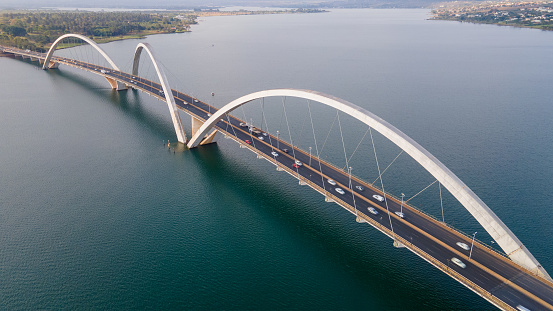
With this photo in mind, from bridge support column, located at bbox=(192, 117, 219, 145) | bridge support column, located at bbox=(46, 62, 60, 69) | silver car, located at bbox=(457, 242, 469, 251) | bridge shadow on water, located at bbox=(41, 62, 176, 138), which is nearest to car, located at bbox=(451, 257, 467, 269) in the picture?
silver car, located at bbox=(457, 242, 469, 251)

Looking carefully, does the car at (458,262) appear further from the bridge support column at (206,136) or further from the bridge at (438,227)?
the bridge support column at (206,136)

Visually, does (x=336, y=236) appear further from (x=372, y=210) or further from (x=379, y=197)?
(x=379, y=197)

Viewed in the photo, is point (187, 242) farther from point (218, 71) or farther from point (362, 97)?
point (218, 71)

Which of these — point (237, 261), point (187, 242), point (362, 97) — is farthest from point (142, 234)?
point (362, 97)

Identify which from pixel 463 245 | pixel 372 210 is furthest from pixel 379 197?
pixel 463 245

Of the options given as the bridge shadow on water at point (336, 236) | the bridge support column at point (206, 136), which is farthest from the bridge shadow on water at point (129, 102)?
the bridge shadow on water at point (336, 236)

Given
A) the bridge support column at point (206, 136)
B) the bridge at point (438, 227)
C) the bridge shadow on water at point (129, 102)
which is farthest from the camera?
the bridge shadow on water at point (129, 102)

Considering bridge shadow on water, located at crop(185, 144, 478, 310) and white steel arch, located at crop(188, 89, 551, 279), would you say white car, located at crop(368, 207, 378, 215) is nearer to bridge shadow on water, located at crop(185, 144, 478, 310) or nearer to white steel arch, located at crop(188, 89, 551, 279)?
bridge shadow on water, located at crop(185, 144, 478, 310)

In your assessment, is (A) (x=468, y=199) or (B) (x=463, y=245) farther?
(B) (x=463, y=245)

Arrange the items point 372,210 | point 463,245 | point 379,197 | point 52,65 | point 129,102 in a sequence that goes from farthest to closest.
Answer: point 52,65, point 129,102, point 379,197, point 372,210, point 463,245
